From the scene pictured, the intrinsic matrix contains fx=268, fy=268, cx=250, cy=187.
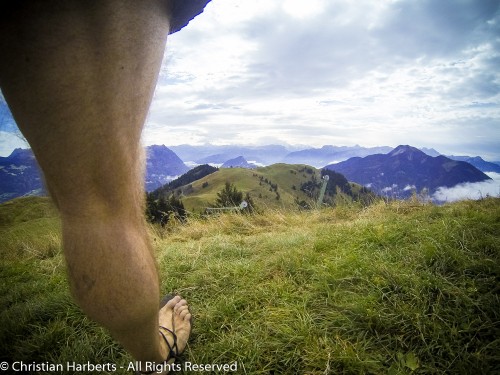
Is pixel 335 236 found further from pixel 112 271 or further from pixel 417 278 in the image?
pixel 112 271

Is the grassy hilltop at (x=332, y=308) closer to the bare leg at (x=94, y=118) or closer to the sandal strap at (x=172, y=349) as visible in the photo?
the sandal strap at (x=172, y=349)

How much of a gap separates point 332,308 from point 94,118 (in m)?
1.83

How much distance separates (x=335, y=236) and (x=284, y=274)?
1072 millimetres

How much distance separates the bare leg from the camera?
0.68 m

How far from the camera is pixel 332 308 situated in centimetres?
187

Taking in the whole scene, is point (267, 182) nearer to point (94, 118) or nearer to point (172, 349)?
point (172, 349)

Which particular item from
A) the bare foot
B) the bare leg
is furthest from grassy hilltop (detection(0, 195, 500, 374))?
the bare leg

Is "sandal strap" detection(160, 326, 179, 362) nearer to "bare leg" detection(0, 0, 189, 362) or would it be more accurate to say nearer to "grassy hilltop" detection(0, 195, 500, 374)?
"grassy hilltop" detection(0, 195, 500, 374)

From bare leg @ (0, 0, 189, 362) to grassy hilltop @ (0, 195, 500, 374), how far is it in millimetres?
352

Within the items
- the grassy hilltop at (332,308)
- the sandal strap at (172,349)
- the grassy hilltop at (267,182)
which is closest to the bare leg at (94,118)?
the grassy hilltop at (332,308)

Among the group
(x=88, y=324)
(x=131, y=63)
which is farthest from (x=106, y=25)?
(x=88, y=324)

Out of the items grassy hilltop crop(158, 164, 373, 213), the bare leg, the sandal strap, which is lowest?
grassy hilltop crop(158, 164, 373, 213)

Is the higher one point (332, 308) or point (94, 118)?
point (94, 118)

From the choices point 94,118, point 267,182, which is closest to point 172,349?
point 94,118
